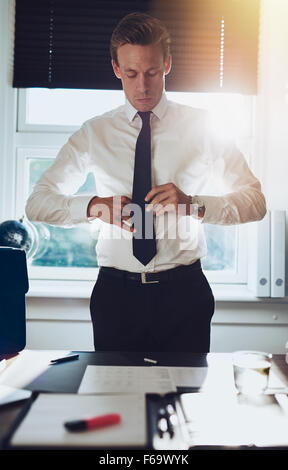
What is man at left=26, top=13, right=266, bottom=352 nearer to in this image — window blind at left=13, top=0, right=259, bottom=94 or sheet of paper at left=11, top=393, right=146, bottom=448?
sheet of paper at left=11, top=393, right=146, bottom=448

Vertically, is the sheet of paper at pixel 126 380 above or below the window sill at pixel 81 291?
below

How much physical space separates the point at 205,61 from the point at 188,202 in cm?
127

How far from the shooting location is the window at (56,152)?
246cm

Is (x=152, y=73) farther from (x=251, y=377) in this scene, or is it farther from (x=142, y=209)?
(x=251, y=377)

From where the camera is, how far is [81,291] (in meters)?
2.24

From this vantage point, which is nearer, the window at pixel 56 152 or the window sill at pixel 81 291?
the window sill at pixel 81 291

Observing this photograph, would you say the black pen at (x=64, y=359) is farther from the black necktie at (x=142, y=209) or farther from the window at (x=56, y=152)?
the window at (x=56, y=152)

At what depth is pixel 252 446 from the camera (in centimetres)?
72

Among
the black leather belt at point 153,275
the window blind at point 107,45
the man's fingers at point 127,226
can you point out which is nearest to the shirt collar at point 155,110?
the man's fingers at point 127,226

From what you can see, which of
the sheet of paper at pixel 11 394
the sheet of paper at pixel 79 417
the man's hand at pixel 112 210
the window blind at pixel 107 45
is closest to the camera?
the sheet of paper at pixel 79 417

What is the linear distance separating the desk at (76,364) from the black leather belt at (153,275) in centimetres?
33

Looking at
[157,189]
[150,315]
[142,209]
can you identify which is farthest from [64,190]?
[150,315]

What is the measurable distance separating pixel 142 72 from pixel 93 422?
1.22 m
